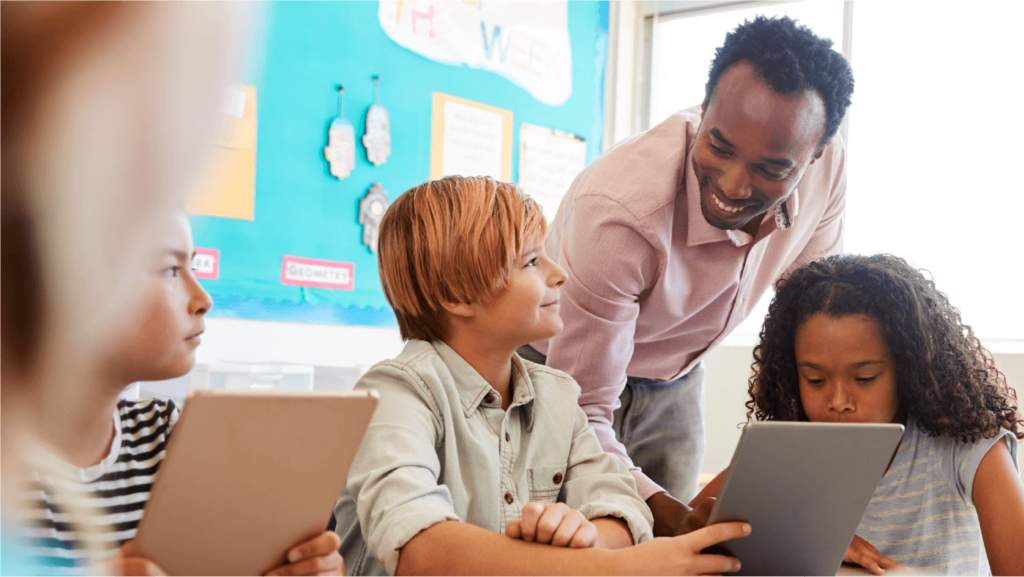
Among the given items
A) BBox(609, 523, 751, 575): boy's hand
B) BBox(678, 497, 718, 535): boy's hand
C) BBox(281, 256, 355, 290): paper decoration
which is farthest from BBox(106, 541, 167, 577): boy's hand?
BBox(281, 256, 355, 290): paper decoration

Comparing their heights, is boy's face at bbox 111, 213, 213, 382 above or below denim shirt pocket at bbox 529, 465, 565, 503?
above

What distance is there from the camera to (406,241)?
969 millimetres

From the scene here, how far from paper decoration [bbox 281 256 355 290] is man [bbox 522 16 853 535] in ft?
3.82

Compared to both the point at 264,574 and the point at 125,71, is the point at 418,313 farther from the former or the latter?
the point at 125,71

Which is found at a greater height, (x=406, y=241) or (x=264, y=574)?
(x=406, y=241)

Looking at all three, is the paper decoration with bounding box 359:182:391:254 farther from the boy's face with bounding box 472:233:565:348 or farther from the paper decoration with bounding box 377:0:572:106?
the boy's face with bounding box 472:233:565:348

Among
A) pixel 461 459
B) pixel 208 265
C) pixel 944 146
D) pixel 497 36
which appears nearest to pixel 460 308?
pixel 461 459

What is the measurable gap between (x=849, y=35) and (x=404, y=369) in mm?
3110

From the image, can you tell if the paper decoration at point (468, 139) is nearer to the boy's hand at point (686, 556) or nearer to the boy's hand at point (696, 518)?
the boy's hand at point (696, 518)

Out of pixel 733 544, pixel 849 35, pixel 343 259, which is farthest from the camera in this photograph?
pixel 849 35

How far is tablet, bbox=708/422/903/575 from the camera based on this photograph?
657 millimetres

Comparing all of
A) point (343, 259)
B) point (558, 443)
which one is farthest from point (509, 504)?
point (343, 259)

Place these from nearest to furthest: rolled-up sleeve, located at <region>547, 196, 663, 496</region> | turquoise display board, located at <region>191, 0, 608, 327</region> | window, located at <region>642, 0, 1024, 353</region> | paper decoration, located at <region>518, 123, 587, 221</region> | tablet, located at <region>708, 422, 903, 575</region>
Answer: tablet, located at <region>708, 422, 903, 575</region> → rolled-up sleeve, located at <region>547, 196, 663, 496</region> → turquoise display board, located at <region>191, 0, 608, 327</region> → window, located at <region>642, 0, 1024, 353</region> → paper decoration, located at <region>518, 123, 587, 221</region>

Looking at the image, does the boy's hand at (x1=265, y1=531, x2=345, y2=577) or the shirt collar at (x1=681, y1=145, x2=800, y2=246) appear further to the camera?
the shirt collar at (x1=681, y1=145, x2=800, y2=246)
